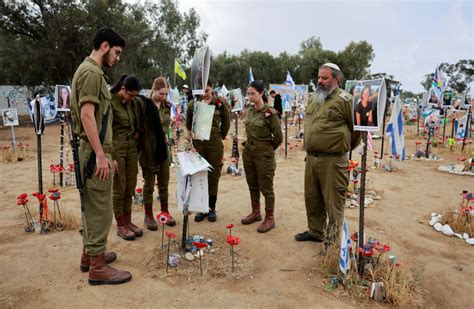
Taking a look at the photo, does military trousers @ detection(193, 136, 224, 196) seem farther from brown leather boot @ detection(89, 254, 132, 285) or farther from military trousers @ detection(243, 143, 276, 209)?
brown leather boot @ detection(89, 254, 132, 285)

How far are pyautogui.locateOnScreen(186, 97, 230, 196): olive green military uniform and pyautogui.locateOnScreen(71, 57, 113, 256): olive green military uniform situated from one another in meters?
1.72

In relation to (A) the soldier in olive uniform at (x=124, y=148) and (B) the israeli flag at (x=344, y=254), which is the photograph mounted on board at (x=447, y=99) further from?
(A) the soldier in olive uniform at (x=124, y=148)

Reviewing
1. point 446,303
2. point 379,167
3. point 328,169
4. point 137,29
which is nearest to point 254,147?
point 328,169

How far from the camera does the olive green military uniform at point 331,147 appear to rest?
3420 millimetres

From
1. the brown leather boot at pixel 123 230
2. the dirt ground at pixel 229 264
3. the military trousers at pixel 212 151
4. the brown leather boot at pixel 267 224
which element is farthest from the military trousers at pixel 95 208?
the brown leather boot at pixel 267 224

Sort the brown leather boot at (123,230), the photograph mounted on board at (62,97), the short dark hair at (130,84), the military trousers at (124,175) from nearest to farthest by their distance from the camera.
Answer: the short dark hair at (130,84) < the military trousers at (124,175) < the brown leather boot at (123,230) < the photograph mounted on board at (62,97)

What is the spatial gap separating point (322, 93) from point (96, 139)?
7.43 feet

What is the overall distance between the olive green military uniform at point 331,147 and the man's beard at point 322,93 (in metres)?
0.04

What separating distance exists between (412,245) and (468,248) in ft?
2.08

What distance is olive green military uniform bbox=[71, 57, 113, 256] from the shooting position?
259 centimetres

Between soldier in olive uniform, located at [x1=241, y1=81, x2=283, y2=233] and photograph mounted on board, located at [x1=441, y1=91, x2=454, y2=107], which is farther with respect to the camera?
photograph mounted on board, located at [x1=441, y1=91, x2=454, y2=107]

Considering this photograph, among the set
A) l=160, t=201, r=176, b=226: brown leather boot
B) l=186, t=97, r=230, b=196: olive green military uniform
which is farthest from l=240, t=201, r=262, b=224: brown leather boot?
l=160, t=201, r=176, b=226: brown leather boot

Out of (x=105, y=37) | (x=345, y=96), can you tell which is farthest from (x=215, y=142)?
(x=105, y=37)

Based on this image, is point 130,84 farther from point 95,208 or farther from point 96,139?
point 95,208
